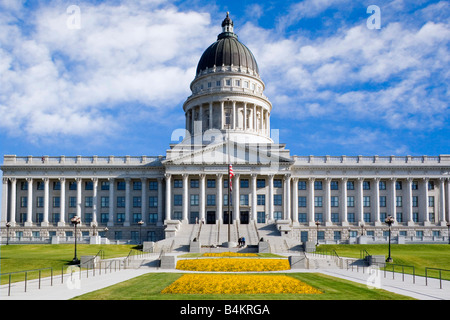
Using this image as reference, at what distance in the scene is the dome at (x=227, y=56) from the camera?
3947 inches

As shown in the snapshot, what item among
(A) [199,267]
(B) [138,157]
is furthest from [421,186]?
(A) [199,267]

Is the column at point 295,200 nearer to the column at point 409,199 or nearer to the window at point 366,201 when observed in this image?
the window at point 366,201

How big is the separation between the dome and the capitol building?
23.3 meters

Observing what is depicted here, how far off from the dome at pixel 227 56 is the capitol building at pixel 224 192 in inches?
918

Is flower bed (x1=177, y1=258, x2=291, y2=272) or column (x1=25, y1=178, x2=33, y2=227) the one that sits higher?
column (x1=25, y1=178, x2=33, y2=227)

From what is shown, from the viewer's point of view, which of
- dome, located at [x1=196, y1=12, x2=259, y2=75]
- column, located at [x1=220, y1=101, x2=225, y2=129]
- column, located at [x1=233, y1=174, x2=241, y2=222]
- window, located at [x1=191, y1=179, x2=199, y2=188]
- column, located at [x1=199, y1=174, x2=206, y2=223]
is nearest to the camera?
column, located at [x1=233, y1=174, x2=241, y2=222]

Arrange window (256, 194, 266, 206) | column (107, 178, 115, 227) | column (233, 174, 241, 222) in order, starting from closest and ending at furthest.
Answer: column (233, 174, 241, 222) → window (256, 194, 266, 206) → column (107, 178, 115, 227)

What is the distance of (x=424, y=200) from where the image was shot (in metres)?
85.9

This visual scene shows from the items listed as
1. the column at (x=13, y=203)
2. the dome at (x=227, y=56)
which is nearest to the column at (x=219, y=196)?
the dome at (x=227, y=56)

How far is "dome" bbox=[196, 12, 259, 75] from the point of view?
10025 centimetres

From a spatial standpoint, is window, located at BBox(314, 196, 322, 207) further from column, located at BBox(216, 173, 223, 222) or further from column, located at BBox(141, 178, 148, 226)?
column, located at BBox(141, 178, 148, 226)

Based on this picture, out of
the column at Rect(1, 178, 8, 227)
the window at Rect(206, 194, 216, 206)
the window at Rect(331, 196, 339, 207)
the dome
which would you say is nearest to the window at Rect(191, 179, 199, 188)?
the window at Rect(206, 194, 216, 206)

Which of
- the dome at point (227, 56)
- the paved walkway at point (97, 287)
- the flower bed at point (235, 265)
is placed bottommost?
the flower bed at point (235, 265)
